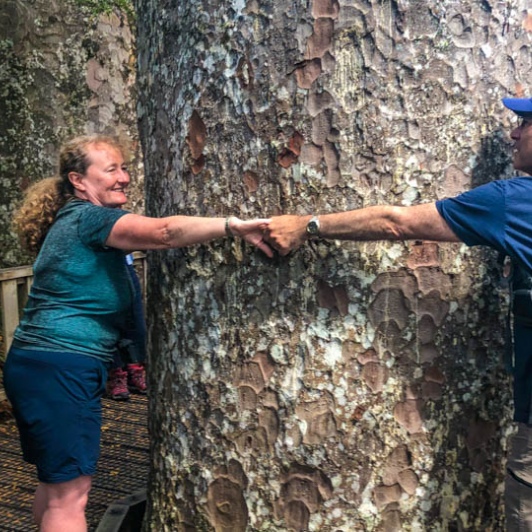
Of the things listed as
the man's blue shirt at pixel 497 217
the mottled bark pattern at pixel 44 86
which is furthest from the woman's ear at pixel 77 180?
the mottled bark pattern at pixel 44 86

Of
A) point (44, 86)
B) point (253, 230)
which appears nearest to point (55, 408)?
point (253, 230)

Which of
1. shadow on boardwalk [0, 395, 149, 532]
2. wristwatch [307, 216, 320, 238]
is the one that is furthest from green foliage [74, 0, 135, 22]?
wristwatch [307, 216, 320, 238]

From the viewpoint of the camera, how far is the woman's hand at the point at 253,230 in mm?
2600

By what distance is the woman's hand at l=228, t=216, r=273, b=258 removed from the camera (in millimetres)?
2600

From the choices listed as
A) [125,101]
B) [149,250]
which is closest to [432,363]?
[149,250]

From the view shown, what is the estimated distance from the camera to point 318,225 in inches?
100.0

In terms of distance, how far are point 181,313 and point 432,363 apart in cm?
93

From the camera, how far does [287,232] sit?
257 cm

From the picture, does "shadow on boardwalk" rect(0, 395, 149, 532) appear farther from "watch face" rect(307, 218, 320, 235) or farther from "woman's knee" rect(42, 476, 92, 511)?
"watch face" rect(307, 218, 320, 235)

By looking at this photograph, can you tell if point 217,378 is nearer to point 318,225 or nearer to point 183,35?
point 318,225

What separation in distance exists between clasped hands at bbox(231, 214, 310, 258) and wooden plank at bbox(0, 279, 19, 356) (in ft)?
11.7

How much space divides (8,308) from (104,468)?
159cm

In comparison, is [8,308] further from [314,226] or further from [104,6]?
[314,226]

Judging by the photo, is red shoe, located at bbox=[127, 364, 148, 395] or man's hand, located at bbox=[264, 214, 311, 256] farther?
red shoe, located at bbox=[127, 364, 148, 395]
